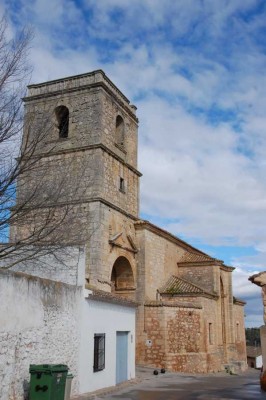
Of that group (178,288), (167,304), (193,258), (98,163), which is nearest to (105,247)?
(98,163)

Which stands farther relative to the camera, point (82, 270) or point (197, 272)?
point (197, 272)

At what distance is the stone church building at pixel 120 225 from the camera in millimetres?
19703

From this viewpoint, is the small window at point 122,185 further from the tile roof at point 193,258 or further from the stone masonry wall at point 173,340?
the tile roof at point 193,258


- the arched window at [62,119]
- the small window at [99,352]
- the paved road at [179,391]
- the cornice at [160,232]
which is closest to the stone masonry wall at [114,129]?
the arched window at [62,119]

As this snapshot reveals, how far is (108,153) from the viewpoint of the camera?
2108cm

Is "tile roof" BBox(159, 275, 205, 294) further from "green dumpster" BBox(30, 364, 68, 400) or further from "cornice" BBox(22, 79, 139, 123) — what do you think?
"green dumpster" BBox(30, 364, 68, 400)

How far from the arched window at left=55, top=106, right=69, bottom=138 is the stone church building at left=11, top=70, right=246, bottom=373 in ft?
0.16

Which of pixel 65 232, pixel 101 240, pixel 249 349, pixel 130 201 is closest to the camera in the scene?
pixel 65 232

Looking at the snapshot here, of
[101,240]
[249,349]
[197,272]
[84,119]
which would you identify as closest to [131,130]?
[84,119]

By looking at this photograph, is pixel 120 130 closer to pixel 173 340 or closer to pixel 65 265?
pixel 173 340

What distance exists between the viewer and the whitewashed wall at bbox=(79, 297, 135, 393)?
39.1 ft

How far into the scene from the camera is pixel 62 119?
22.5 meters

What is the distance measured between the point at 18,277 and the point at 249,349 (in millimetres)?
56117

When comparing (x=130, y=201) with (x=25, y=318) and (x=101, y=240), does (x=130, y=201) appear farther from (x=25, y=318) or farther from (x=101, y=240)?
(x=25, y=318)
